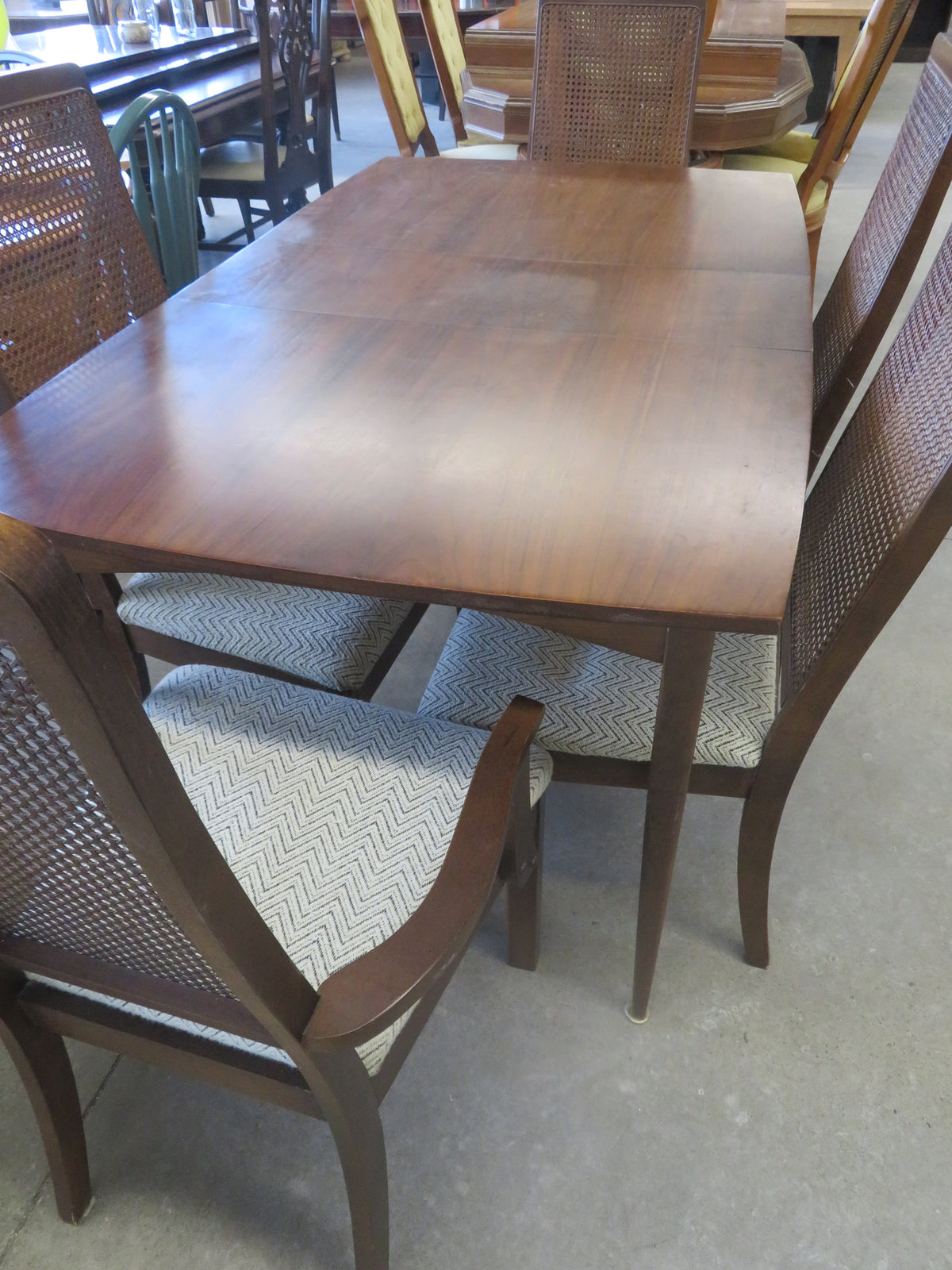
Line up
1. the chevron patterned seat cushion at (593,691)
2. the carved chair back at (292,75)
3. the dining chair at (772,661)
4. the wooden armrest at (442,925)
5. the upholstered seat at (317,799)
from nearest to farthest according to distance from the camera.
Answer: the wooden armrest at (442,925), the upholstered seat at (317,799), the dining chair at (772,661), the chevron patterned seat cushion at (593,691), the carved chair back at (292,75)

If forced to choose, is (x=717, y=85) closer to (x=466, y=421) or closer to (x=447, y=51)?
(x=447, y=51)

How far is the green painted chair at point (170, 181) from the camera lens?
207cm

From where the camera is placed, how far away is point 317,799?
36.5 inches

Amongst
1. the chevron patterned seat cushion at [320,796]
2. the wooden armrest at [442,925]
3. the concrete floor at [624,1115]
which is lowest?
the concrete floor at [624,1115]

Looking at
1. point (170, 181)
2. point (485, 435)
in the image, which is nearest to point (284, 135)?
point (170, 181)

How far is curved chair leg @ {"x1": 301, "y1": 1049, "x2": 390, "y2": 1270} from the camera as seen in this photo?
69 cm

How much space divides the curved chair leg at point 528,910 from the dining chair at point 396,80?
→ 207 cm

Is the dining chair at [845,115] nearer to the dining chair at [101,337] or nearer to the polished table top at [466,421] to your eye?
the polished table top at [466,421]

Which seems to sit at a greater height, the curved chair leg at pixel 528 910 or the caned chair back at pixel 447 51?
the caned chair back at pixel 447 51

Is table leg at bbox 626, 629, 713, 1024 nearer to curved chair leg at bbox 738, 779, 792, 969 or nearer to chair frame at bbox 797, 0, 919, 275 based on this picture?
curved chair leg at bbox 738, 779, 792, 969

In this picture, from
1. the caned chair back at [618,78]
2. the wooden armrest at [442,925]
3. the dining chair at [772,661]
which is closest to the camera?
the wooden armrest at [442,925]

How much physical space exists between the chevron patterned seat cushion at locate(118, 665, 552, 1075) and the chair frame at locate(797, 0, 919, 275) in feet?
6.48

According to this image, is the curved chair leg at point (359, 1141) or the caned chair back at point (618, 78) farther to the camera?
the caned chair back at point (618, 78)

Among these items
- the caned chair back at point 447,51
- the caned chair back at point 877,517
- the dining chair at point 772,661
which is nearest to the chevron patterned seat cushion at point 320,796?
the dining chair at point 772,661
